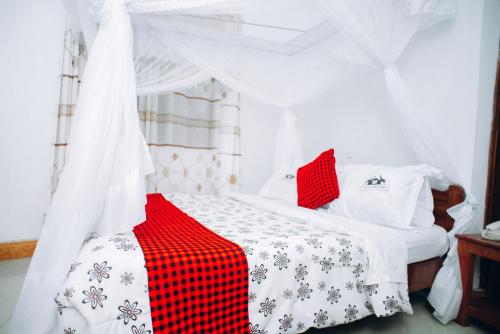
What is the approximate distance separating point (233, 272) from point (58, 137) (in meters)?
2.38

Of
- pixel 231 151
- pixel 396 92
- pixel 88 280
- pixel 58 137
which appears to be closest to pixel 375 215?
pixel 396 92

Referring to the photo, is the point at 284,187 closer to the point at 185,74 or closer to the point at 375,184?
the point at 375,184

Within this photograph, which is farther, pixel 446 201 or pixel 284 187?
pixel 284 187

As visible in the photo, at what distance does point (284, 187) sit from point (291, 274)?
1.63 m

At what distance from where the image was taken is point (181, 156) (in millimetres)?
3578

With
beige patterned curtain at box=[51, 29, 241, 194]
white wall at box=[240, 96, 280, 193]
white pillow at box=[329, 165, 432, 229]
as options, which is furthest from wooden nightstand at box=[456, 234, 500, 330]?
white wall at box=[240, 96, 280, 193]

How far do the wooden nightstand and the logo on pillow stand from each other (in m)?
0.51

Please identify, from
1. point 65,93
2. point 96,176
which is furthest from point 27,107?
point 96,176

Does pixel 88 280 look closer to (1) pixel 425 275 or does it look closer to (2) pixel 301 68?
(1) pixel 425 275

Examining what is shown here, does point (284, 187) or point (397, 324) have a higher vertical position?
point (284, 187)

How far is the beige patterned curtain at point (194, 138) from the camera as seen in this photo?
3416 millimetres

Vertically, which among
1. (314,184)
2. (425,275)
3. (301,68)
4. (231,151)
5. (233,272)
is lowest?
(425,275)

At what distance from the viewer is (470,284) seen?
70.4 inches

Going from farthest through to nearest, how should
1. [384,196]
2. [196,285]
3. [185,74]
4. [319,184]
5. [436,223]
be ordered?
[185,74] → [319,184] → [436,223] → [384,196] → [196,285]
